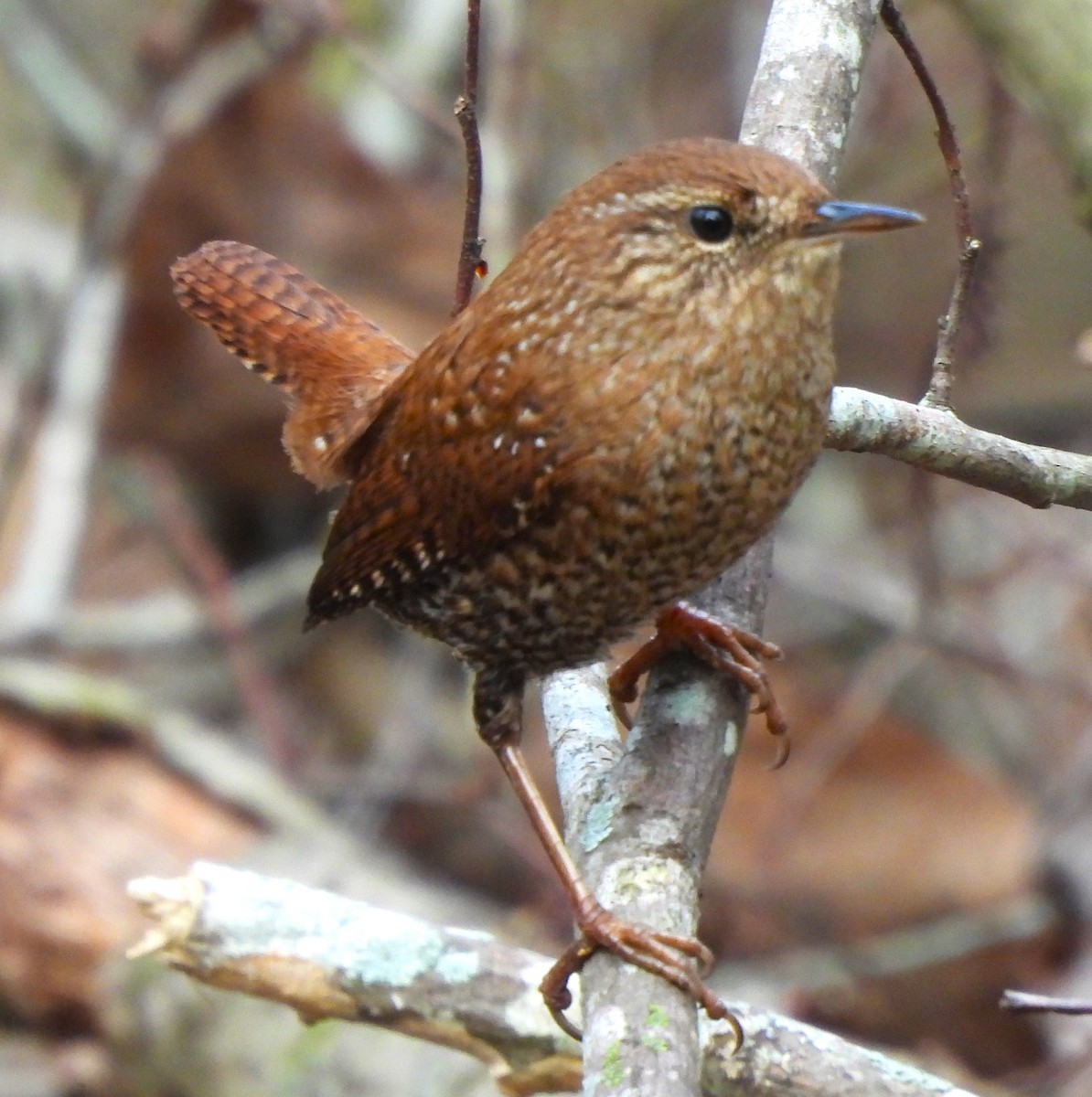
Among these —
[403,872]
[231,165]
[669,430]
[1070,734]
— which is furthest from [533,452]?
[231,165]

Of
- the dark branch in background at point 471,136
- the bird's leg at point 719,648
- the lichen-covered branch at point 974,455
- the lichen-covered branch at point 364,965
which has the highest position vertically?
the dark branch in background at point 471,136

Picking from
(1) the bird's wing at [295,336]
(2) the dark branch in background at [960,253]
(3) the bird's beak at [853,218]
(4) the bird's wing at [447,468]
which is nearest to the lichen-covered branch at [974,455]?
(2) the dark branch in background at [960,253]

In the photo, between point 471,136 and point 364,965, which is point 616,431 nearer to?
point 471,136

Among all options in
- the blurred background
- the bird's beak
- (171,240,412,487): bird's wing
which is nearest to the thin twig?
the bird's beak

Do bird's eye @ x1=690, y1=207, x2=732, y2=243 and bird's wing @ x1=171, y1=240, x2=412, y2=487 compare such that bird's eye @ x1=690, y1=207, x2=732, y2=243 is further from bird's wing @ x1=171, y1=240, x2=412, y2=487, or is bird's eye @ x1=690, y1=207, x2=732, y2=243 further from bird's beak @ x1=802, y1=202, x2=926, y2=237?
bird's wing @ x1=171, y1=240, x2=412, y2=487

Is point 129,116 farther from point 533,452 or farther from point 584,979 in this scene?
Result: point 584,979

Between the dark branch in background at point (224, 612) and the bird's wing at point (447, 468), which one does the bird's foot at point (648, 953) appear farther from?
the dark branch in background at point (224, 612)
